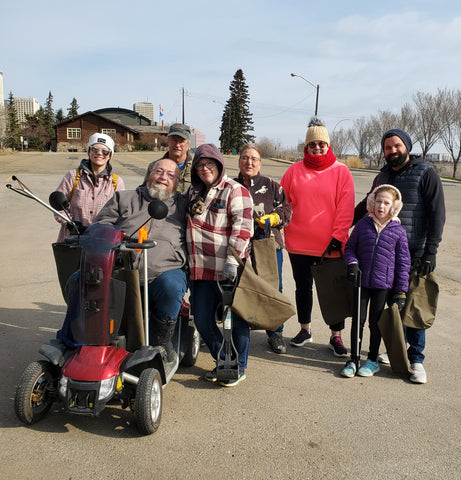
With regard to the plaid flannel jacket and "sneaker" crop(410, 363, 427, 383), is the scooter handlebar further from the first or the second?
"sneaker" crop(410, 363, 427, 383)

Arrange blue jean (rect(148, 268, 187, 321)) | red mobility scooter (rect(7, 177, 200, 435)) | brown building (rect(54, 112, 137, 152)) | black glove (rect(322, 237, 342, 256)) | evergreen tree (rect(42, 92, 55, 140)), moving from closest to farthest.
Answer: red mobility scooter (rect(7, 177, 200, 435)) < blue jean (rect(148, 268, 187, 321)) < black glove (rect(322, 237, 342, 256)) < brown building (rect(54, 112, 137, 152)) < evergreen tree (rect(42, 92, 55, 140))

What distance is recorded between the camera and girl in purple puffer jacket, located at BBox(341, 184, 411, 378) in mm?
4004

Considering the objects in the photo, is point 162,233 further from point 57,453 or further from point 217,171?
point 57,453

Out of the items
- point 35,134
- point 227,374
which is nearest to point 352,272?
point 227,374

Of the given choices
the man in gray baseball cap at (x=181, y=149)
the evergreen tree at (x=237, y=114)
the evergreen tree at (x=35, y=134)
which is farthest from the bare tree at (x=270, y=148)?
the man in gray baseball cap at (x=181, y=149)

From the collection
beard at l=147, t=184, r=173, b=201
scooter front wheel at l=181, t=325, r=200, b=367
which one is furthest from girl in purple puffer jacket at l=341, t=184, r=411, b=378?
beard at l=147, t=184, r=173, b=201

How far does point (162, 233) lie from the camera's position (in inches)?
146

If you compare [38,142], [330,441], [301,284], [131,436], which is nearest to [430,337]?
[301,284]

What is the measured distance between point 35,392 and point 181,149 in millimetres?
2845

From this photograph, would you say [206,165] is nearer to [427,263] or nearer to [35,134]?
[427,263]

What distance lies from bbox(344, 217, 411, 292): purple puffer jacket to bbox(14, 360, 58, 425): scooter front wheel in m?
2.53

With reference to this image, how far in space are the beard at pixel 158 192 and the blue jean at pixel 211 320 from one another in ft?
2.44

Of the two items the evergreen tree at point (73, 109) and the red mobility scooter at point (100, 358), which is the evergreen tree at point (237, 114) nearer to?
the evergreen tree at point (73, 109)

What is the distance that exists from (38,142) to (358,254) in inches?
3416
